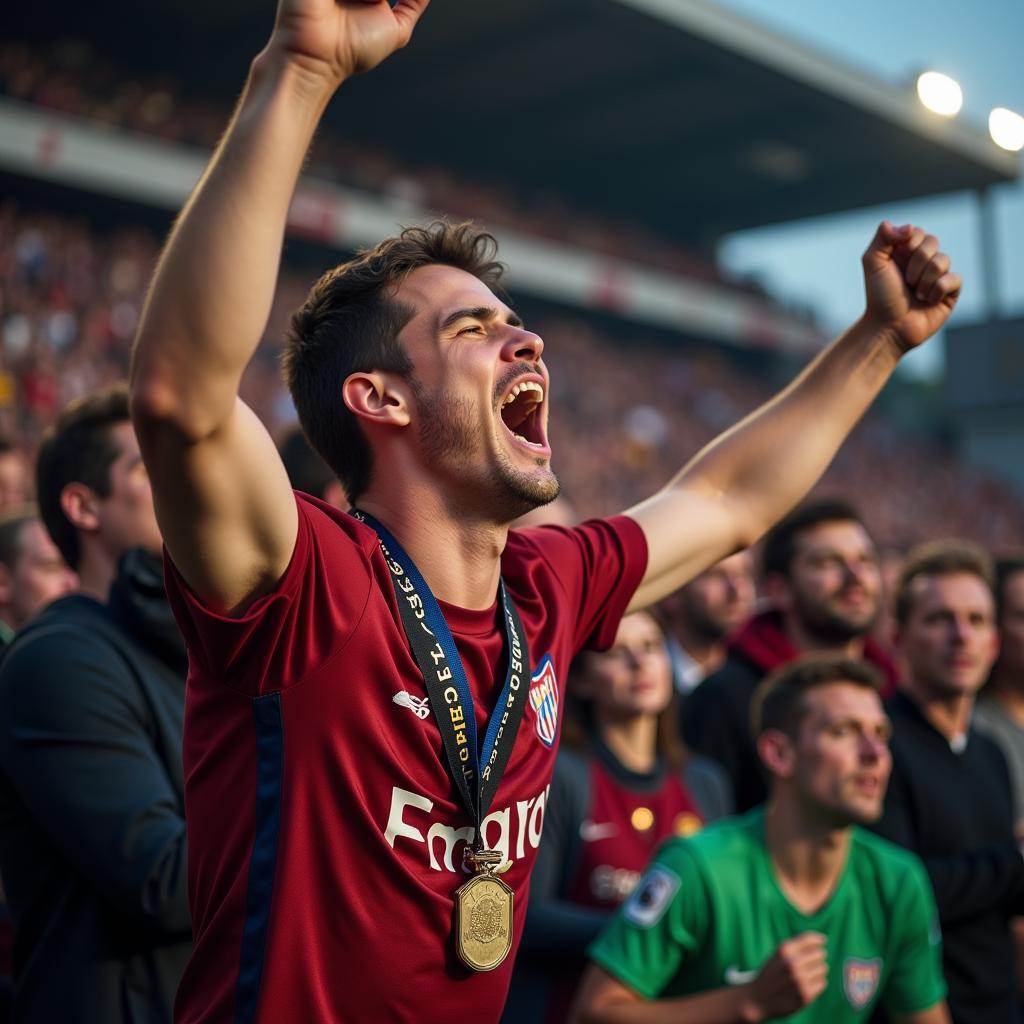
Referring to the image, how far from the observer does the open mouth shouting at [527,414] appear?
205 centimetres

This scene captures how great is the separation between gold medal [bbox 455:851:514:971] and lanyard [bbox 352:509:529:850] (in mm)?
58

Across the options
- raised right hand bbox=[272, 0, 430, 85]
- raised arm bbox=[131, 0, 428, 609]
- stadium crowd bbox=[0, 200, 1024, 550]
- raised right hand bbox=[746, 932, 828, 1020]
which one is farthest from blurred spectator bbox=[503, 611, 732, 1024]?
stadium crowd bbox=[0, 200, 1024, 550]

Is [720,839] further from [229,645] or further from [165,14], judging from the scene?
[165,14]

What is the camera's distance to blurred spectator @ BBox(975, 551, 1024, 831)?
15.1 ft

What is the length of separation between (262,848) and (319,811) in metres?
0.09

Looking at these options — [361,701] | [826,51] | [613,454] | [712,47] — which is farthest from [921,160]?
[361,701]

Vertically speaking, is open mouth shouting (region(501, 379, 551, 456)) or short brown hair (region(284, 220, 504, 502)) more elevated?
short brown hair (region(284, 220, 504, 502))

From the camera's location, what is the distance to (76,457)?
9.15ft

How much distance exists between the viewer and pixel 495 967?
187cm

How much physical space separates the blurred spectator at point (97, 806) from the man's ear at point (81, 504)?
0.30m

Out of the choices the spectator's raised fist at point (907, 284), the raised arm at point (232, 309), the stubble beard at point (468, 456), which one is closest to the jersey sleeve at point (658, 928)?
the spectator's raised fist at point (907, 284)

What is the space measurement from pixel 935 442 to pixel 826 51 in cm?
856

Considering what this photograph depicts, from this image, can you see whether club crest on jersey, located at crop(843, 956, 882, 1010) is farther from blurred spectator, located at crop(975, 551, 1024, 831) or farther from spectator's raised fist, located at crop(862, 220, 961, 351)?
spectator's raised fist, located at crop(862, 220, 961, 351)

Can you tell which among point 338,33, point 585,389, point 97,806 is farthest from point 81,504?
point 585,389
